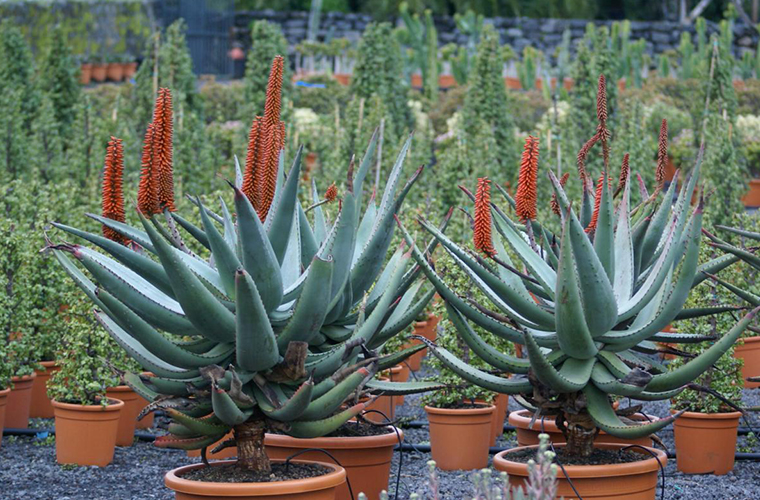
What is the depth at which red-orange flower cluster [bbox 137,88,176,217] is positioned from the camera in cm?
379


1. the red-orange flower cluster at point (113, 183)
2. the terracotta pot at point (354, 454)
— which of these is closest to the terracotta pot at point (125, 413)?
the terracotta pot at point (354, 454)

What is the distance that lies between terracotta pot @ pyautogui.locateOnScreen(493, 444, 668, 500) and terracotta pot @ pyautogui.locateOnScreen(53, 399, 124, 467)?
324 centimetres

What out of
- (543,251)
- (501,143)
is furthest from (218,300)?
(501,143)

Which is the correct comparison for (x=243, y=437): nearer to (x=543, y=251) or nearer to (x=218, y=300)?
(x=218, y=300)

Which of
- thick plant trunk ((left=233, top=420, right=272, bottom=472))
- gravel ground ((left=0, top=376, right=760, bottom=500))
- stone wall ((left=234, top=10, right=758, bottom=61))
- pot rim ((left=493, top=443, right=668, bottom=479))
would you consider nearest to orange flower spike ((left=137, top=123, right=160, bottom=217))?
thick plant trunk ((left=233, top=420, right=272, bottom=472))

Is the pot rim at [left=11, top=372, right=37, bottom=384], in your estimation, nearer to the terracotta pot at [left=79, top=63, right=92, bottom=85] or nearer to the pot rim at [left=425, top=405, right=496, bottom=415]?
the pot rim at [left=425, top=405, right=496, bottom=415]

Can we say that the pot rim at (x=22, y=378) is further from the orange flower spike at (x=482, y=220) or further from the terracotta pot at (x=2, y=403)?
the orange flower spike at (x=482, y=220)

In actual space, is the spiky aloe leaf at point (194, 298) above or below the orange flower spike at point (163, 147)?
below

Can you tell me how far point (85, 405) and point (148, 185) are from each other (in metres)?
3.01

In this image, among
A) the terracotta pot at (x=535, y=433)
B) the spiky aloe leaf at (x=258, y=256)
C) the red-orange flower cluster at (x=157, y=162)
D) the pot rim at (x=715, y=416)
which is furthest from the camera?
the pot rim at (x=715, y=416)

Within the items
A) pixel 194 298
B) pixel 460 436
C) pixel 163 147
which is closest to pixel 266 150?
pixel 163 147

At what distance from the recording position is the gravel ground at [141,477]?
5582mm

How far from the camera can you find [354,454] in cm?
469

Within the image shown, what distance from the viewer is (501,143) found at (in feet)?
46.5
